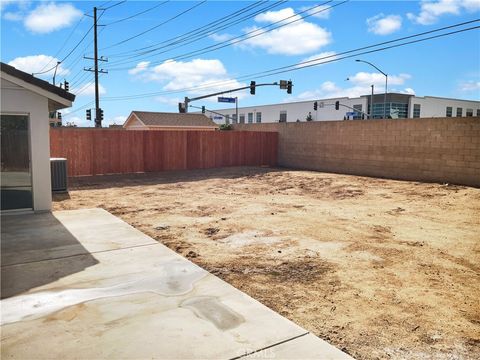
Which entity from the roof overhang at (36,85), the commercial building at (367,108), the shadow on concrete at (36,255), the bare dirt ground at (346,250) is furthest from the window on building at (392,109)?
the shadow on concrete at (36,255)

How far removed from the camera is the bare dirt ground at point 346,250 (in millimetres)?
4227

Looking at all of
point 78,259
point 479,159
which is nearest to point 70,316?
point 78,259

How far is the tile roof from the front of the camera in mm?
39688

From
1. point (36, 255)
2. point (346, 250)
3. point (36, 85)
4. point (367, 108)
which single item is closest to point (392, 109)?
point (367, 108)

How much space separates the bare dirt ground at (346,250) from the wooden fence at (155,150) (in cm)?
255

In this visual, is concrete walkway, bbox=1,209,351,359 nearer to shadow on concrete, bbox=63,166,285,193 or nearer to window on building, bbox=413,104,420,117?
shadow on concrete, bbox=63,166,285,193

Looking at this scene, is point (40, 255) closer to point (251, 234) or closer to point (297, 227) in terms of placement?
point (251, 234)

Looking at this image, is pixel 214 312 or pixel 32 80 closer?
pixel 214 312

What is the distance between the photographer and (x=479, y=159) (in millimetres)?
13961

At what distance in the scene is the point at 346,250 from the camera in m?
7.06

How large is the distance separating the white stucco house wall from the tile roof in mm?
30264

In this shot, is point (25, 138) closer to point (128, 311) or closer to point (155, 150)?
point (128, 311)

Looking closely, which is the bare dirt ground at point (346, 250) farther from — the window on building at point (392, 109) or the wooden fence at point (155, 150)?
the window on building at point (392, 109)

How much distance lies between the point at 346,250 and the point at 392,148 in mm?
11327
